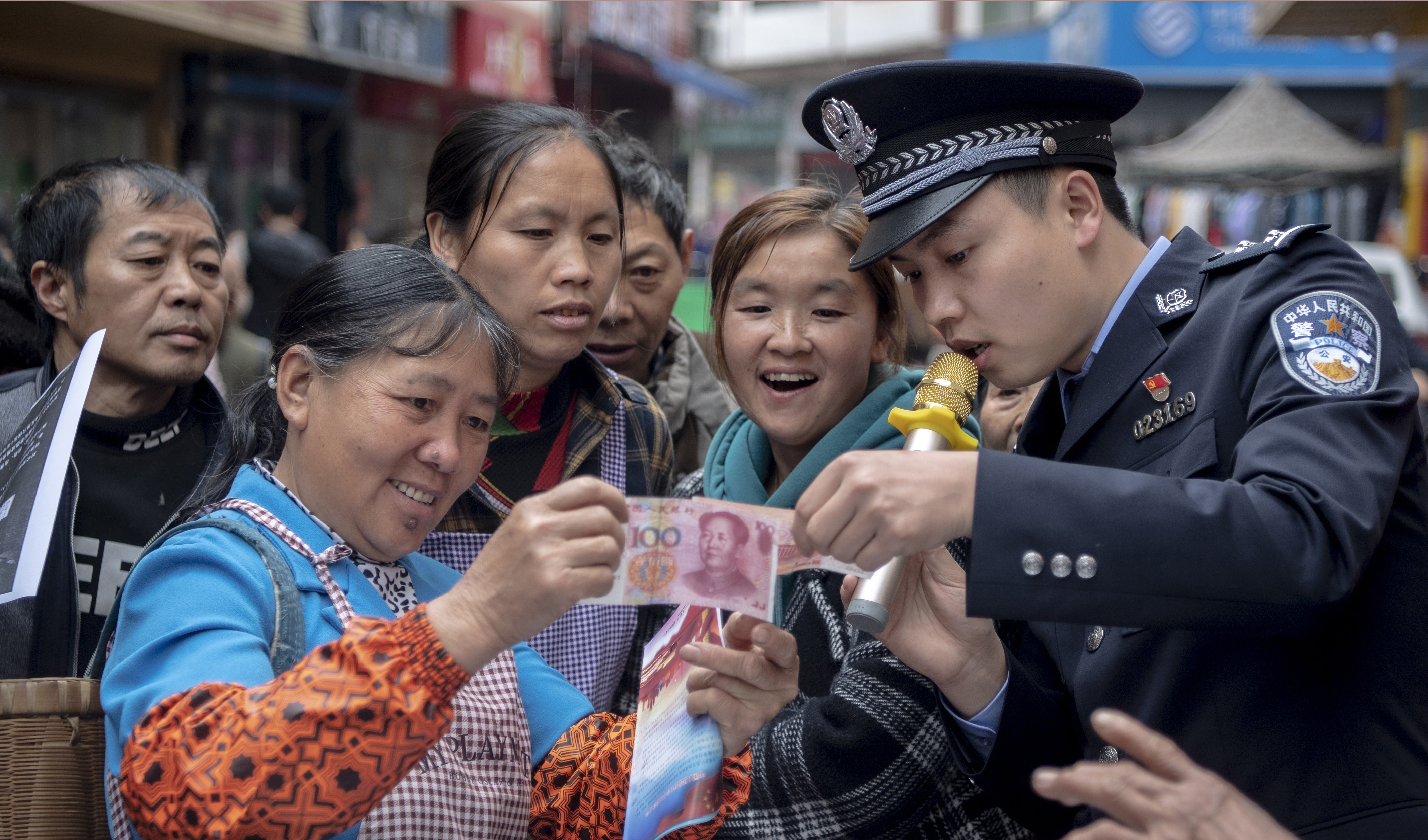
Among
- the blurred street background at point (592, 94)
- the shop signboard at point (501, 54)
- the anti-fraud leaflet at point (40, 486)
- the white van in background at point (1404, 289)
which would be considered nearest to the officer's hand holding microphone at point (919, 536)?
the blurred street background at point (592, 94)

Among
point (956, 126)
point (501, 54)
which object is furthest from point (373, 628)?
point (501, 54)

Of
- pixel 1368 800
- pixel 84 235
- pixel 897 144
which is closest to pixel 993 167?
pixel 897 144

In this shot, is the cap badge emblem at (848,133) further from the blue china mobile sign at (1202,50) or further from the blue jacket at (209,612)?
the blue china mobile sign at (1202,50)

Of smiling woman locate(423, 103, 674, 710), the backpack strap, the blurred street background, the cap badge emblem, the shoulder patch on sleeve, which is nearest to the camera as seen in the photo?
the backpack strap

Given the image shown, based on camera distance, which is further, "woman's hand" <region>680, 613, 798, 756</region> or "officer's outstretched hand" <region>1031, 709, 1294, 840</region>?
"woman's hand" <region>680, 613, 798, 756</region>

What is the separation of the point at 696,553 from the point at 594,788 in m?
0.54

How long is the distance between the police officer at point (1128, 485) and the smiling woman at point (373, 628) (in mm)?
338

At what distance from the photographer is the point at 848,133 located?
189 cm

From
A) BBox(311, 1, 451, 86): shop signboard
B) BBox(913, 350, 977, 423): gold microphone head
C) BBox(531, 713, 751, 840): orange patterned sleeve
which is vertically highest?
BBox(311, 1, 451, 86): shop signboard

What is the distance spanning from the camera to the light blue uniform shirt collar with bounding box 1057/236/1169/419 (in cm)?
180

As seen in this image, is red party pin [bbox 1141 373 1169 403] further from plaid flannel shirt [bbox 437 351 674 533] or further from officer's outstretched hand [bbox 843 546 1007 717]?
plaid flannel shirt [bbox 437 351 674 533]

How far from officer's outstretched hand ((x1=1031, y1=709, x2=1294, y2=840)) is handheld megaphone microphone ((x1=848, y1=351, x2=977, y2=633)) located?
32cm

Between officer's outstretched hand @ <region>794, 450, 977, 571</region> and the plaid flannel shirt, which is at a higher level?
officer's outstretched hand @ <region>794, 450, 977, 571</region>

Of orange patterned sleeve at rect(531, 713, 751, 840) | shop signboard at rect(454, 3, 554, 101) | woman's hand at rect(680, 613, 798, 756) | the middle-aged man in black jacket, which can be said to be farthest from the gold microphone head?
shop signboard at rect(454, 3, 554, 101)
